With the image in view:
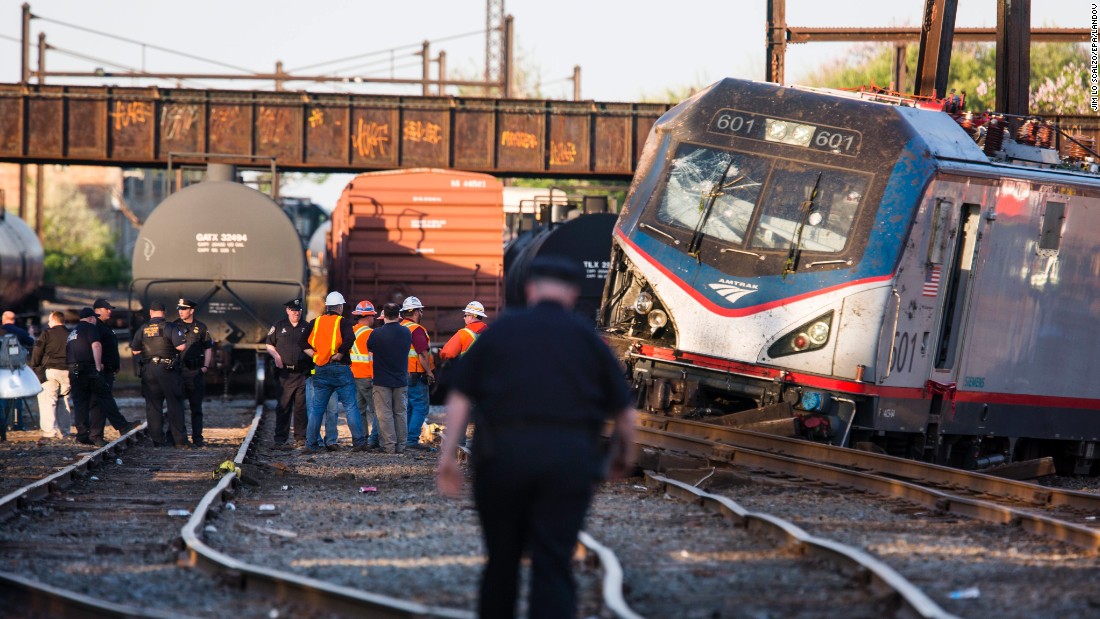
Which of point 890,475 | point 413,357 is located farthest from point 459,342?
point 890,475

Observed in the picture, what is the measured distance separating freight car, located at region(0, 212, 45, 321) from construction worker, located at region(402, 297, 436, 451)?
1460cm

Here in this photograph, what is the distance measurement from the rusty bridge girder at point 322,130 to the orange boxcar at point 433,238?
629 centimetres

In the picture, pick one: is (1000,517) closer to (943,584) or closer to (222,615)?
(943,584)

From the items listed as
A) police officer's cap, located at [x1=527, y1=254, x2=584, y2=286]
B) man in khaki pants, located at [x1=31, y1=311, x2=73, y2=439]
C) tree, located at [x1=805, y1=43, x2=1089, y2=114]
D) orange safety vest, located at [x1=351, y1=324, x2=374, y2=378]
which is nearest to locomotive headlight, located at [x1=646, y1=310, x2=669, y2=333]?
orange safety vest, located at [x1=351, y1=324, x2=374, y2=378]

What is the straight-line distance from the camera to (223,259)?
2152cm

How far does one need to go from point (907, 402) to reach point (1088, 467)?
3.31m

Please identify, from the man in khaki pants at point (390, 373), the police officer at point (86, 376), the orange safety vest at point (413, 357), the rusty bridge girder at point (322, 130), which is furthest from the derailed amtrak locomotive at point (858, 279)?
the rusty bridge girder at point (322, 130)

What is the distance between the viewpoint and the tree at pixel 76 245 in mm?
63812

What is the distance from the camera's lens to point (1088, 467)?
14.3m

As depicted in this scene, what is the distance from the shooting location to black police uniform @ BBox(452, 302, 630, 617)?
500cm

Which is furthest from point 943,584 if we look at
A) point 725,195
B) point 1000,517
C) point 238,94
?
point 238,94

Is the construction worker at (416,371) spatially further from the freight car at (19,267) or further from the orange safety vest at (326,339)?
the freight car at (19,267)

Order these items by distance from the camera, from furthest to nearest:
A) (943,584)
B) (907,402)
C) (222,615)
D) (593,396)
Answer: (907,402) < (943,584) < (222,615) < (593,396)

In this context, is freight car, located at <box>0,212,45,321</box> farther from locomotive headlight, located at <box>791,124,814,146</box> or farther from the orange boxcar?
locomotive headlight, located at <box>791,124,814,146</box>
